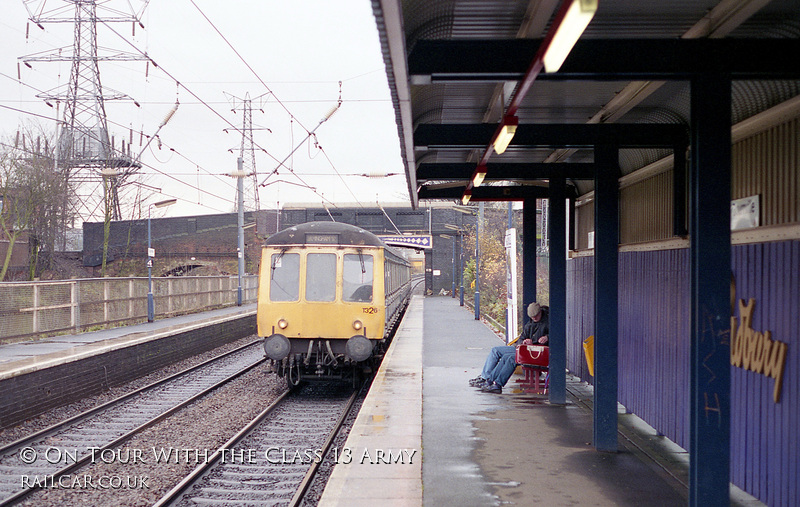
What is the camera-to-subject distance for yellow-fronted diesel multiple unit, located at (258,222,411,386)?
10992 mm

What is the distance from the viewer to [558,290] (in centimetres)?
853

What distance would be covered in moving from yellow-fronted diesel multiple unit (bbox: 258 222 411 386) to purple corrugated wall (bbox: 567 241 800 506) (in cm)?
360

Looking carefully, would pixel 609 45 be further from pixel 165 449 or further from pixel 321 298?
pixel 321 298

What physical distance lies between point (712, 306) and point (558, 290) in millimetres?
4386

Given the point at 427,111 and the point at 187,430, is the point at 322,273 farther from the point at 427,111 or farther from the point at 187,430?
the point at 427,111

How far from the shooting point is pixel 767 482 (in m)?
4.79

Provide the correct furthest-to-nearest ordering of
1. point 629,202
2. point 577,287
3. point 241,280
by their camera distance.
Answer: point 241,280, point 577,287, point 629,202

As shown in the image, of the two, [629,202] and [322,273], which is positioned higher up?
[629,202]

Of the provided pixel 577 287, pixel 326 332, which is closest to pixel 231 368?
pixel 326 332

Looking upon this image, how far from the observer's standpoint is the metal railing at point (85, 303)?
13094 mm

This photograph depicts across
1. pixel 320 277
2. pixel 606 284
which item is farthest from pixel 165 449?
pixel 606 284

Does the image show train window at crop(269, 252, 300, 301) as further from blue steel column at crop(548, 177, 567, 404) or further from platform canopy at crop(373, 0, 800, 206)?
platform canopy at crop(373, 0, 800, 206)

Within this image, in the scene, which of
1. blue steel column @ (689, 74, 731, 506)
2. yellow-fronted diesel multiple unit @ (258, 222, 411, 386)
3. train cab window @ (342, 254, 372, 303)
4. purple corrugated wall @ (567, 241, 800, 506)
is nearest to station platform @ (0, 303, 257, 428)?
yellow-fronted diesel multiple unit @ (258, 222, 411, 386)

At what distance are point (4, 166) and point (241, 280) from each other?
9816mm
